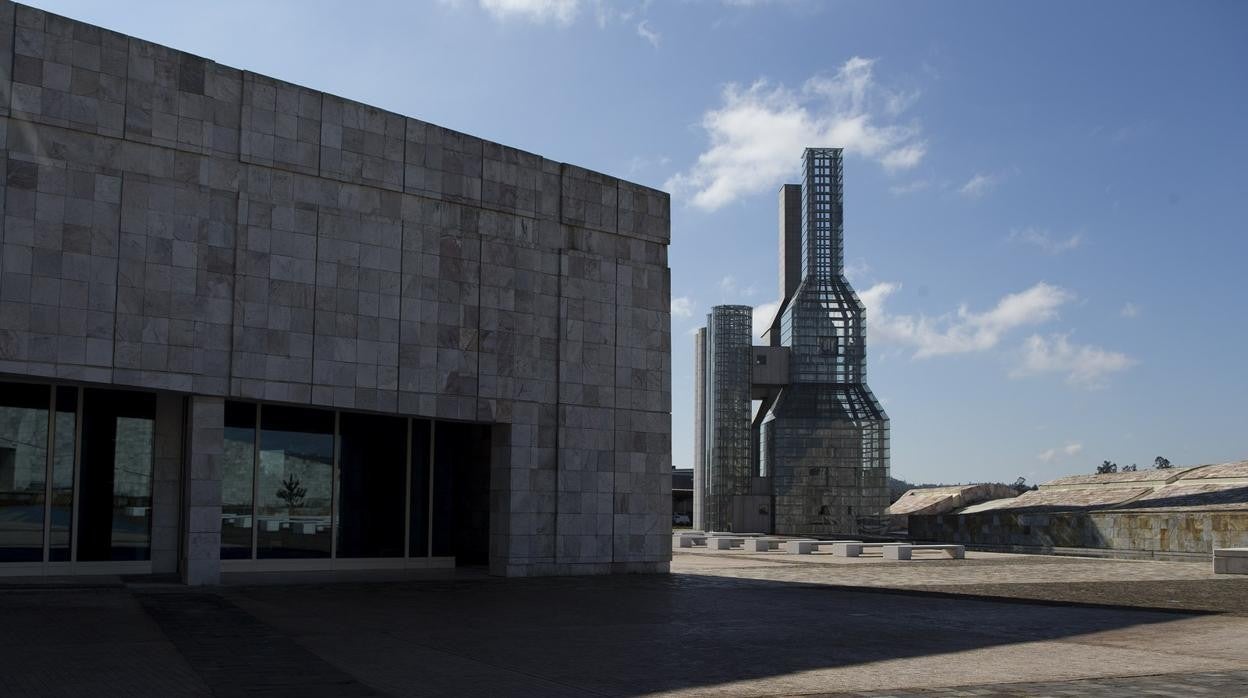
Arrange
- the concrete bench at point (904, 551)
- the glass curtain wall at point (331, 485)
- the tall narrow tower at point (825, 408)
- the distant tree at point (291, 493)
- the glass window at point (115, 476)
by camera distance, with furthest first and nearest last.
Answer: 1. the tall narrow tower at point (825, 408)
2. the concrete bench at point (904, 551)
3. the distant tree at point (291, 493)
4. the glass curtain wall at point (331, 485)
5. the glass window at point (115, 476)

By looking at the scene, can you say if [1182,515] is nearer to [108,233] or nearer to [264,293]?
[264,293]

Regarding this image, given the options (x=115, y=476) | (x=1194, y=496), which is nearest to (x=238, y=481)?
(x=115, y=476)

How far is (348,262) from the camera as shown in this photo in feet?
76.2

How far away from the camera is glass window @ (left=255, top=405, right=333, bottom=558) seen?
23.8 meters

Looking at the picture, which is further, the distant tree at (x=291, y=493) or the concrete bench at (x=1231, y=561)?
the concrete bench at (x=1231, y=561)

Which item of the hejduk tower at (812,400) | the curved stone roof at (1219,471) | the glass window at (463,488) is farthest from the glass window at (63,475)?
the hejduk tower at (812,400)

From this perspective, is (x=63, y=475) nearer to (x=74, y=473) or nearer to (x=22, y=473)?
(x=74, y=473)

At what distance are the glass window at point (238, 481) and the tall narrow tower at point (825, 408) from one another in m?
50.1

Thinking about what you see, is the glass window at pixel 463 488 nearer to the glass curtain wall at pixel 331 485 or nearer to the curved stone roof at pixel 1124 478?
the glass curtain wall at pixel 331 485

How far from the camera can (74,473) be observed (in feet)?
71.7

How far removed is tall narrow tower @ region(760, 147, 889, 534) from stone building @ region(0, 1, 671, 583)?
144 feet

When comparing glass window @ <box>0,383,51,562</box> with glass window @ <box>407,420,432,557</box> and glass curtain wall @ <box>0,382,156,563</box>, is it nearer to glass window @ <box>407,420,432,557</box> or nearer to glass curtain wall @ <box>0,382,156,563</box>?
glass curtain wall @ <box>0,382,156,563</box>

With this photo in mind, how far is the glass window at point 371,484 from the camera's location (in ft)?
81.9

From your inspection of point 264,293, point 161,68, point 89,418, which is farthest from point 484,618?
point 161,68
